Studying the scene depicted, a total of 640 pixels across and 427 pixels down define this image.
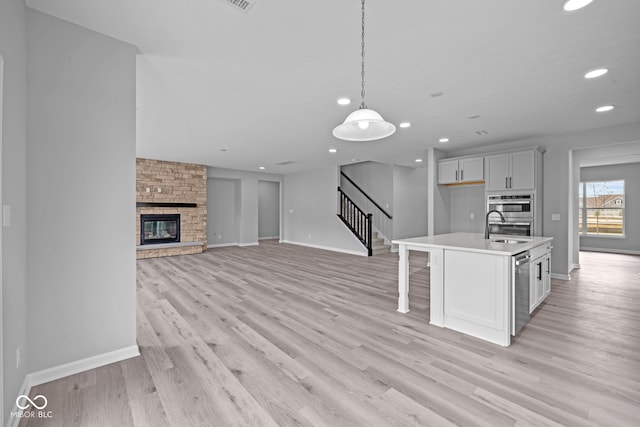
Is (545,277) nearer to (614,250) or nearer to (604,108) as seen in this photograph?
(604,108)

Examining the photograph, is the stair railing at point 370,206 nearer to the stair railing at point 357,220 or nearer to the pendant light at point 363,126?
the stair railing at point 357,220

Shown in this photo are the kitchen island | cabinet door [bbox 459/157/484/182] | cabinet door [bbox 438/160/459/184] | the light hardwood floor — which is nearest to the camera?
the light hardwood floor

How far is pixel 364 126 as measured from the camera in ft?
7.07

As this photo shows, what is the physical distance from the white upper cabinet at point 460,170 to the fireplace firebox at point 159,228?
23.3ft

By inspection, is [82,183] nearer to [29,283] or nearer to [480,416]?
[29,283]

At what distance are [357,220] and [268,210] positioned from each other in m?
4.78

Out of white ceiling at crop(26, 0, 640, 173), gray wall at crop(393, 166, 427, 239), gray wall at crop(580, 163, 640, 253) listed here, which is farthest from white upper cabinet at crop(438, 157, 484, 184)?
gray wall at crop(580, 163, 640, 253)

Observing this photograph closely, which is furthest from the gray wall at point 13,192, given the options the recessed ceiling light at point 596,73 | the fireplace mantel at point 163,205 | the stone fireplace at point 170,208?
the fireplace mantel at point 163,205

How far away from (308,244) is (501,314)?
740cm

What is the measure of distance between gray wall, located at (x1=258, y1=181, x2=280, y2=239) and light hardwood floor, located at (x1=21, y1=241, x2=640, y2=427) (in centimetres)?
778

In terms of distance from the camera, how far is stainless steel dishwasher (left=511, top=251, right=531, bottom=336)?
2.69 metres

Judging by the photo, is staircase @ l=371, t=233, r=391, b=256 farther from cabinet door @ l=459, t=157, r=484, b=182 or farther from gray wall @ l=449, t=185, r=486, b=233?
cabinet door @ l=459, t=157, r=484, b=182

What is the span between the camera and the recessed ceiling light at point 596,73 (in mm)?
2871

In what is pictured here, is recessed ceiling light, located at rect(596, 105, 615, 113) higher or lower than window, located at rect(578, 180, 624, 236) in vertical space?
higher
